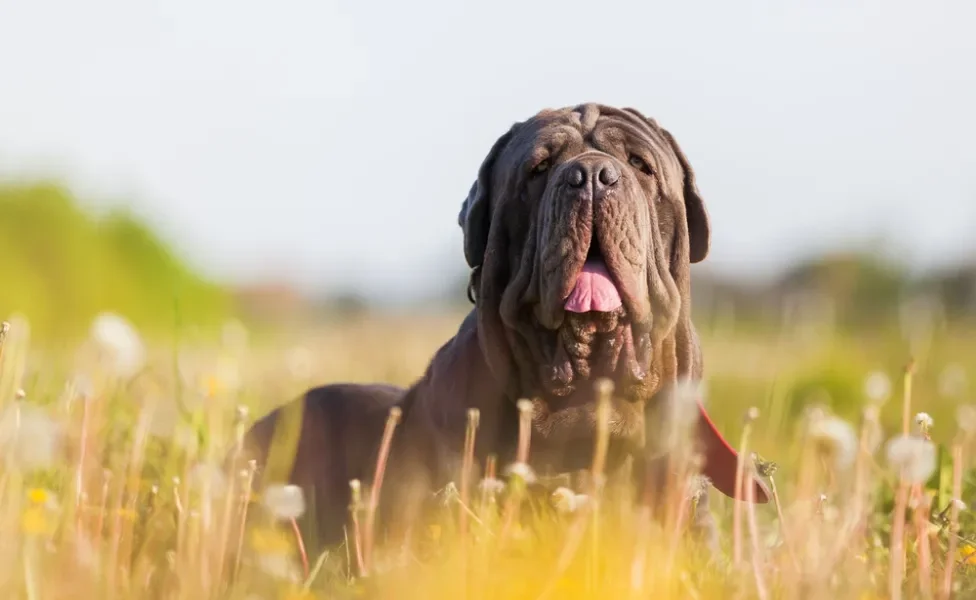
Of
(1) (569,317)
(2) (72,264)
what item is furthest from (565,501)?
(2) (72,264)

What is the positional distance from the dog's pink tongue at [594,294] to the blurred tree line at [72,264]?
1899 centimetres

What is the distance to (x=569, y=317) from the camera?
3510mm

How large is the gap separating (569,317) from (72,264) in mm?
22319

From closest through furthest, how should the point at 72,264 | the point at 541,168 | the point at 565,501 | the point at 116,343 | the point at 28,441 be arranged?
the point at 28,441
the point at 116,343
the point at 565,501
the point at 541,168
the point at 72,264

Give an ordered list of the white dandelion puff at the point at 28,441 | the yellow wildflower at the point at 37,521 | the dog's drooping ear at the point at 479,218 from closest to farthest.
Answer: the white dandelion puff at the point at 28,441, the yellow wildflower at the point at 37,521, the dog's drooping ear at the point at 479,218

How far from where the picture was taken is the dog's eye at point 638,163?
3719 mm

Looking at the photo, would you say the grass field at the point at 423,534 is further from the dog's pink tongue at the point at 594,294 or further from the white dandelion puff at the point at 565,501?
the dog's pink tongue at the point at 594,294

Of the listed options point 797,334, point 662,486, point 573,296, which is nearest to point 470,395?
point 573,296

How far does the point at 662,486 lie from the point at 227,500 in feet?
5.22

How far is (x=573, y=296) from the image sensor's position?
3467mm

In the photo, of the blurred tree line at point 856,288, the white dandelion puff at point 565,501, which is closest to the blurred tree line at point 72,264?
the blurred tree line at point 856,288

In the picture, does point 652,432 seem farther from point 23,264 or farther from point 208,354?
point 23,264

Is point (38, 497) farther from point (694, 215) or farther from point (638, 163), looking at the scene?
point (694, 215)

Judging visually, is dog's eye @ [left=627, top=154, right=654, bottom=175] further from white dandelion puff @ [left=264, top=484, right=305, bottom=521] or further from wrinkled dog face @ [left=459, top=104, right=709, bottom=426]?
white dandelion puff @ [left=264, top=484, right=305, bottom=521]
